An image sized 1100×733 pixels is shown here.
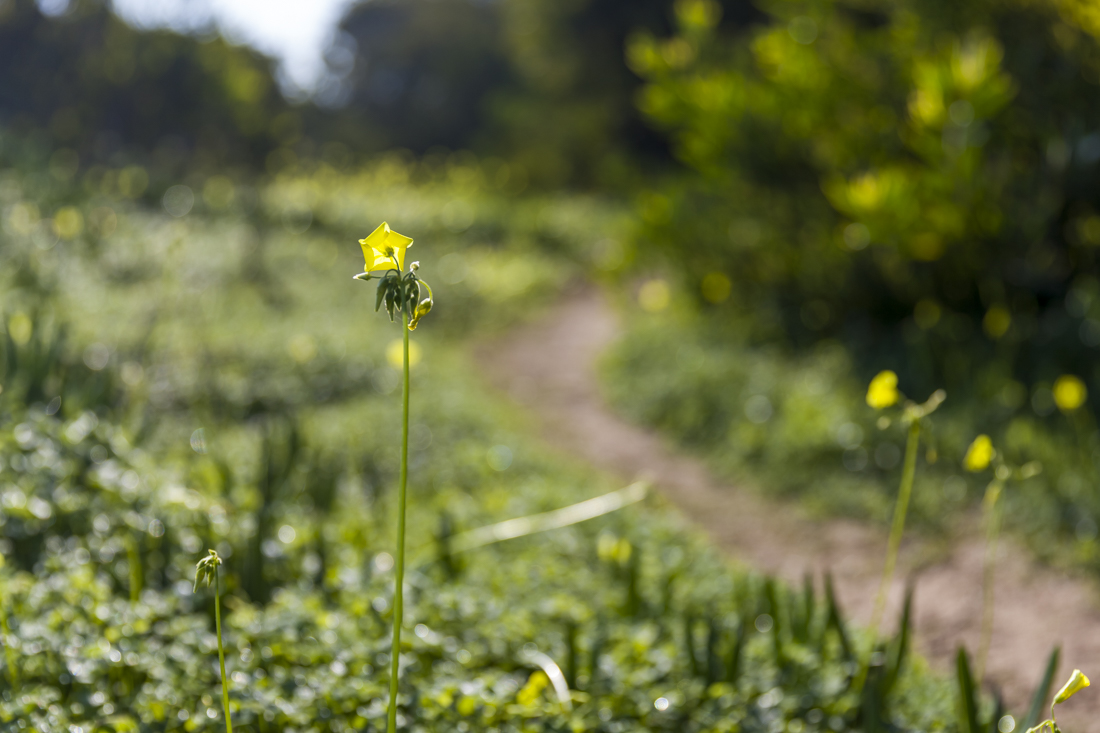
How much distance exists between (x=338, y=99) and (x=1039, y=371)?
24.4 m

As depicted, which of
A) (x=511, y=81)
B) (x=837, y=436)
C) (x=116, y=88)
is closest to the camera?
(x=837, y=436)

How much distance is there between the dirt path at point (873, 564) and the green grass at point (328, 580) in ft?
1.38

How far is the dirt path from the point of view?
9.71 ft

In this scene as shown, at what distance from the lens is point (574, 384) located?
7.25m

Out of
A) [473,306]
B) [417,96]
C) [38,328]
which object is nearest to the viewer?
[38,328]

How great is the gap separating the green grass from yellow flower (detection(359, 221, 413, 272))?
123 cm

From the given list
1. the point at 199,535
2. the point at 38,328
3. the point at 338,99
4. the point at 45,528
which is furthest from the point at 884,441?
the point at 338,99

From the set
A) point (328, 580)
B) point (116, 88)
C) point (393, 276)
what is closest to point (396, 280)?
point (393, 276)

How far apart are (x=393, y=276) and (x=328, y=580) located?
1674 millimetres

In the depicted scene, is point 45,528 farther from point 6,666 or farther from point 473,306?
point 473,306

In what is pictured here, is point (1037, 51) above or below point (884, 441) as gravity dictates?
above

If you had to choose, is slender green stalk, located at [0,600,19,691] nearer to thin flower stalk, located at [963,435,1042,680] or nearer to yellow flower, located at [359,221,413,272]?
yellow flower, located at [359,221,413,272]

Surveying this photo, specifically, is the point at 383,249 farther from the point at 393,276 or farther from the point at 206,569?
the point at 206,569

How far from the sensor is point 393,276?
1.28 metres
